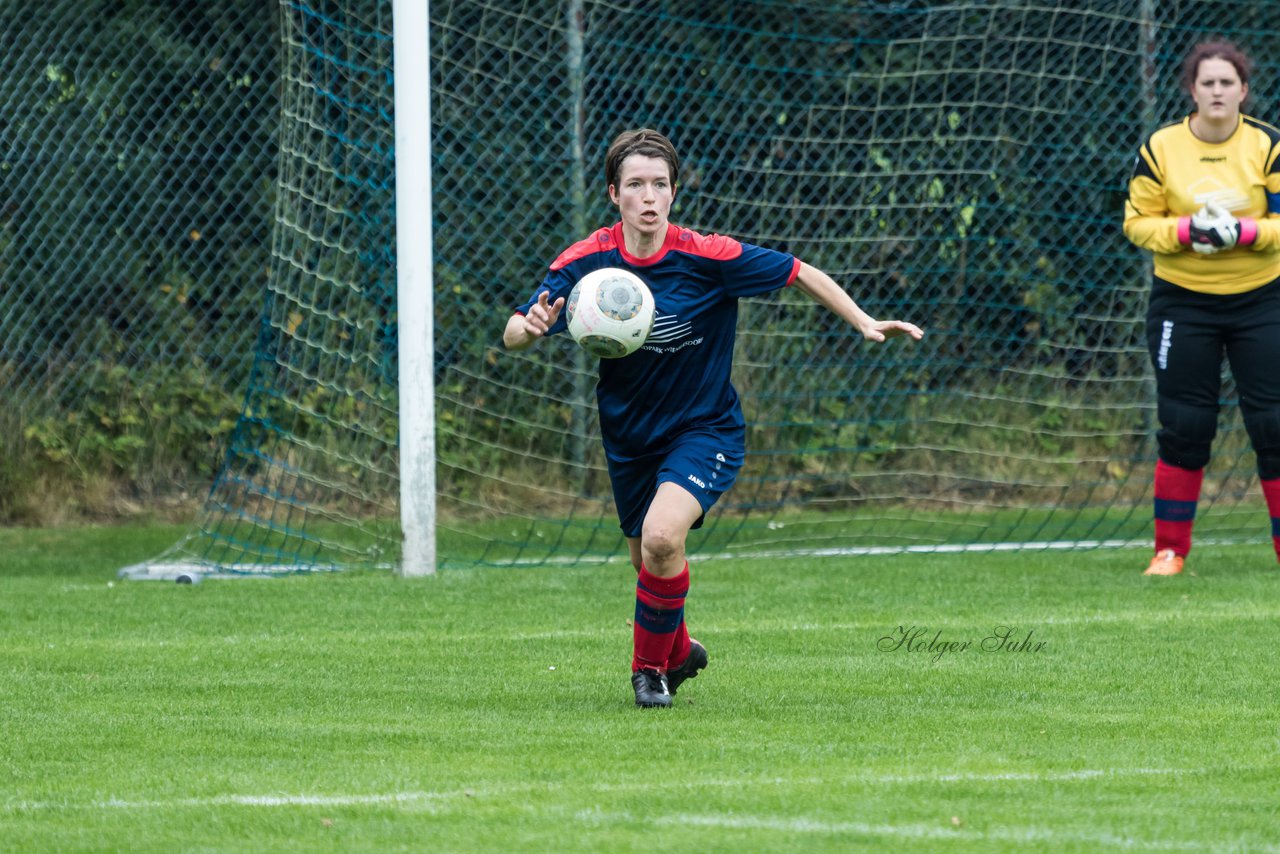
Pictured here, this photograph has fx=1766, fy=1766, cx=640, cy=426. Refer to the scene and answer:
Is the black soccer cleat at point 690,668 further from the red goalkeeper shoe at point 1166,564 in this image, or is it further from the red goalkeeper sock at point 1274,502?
the red goalkeeper sock at point 1274,502

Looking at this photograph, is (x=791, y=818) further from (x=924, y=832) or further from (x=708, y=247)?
(x=708, y=247)

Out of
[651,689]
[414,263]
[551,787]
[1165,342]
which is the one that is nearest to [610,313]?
[651,689]

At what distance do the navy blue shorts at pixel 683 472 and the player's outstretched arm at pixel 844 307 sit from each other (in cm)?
47

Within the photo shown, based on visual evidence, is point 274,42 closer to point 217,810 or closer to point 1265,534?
point 1265,534

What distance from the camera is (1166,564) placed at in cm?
788

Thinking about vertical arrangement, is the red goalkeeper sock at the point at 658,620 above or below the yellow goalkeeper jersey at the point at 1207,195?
below

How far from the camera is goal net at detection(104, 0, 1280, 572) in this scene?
32.1 feet

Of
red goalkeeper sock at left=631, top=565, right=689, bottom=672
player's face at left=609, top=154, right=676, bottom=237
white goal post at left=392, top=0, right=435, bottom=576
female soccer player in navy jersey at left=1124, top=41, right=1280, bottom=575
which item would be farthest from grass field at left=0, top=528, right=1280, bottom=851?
player's face at left=609, top=154, right=676, bottom=237

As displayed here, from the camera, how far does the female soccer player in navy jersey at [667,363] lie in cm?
496

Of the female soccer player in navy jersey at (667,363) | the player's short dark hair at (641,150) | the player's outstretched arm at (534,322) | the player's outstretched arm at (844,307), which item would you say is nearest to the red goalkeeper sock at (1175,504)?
the player's outstretched arm at (844,307)

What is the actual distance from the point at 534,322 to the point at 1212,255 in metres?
3.83

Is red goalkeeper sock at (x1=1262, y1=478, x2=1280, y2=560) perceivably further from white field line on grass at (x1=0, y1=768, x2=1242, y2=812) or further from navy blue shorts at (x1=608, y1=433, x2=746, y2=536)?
white field line on grass at (x1=0, y1=768, x2=1242, y2=812)

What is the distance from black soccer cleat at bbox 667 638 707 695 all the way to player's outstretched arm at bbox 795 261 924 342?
40.8 inches

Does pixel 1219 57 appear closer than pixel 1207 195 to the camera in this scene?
Yes
